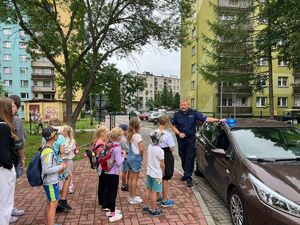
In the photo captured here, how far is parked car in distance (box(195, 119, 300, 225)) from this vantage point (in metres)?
3.40

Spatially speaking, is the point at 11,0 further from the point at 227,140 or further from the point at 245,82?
the point at 245,82

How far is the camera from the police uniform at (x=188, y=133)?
6.49m

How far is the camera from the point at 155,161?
480cm

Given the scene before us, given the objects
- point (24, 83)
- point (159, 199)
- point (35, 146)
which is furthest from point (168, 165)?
point (24, 83)

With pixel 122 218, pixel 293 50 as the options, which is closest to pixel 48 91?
pixel 293 50

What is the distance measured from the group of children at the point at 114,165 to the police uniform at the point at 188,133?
1.28 m

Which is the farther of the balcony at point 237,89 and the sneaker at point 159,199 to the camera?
the balcony at point 237,89

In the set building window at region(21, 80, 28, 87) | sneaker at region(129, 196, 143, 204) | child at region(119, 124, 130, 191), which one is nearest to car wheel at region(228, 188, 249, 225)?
sneaker at region(129, 196, 143, 204)

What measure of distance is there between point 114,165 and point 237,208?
190cm

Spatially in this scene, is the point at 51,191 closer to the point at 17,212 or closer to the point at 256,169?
the point at 17,212

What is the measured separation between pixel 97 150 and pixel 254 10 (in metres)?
17.4

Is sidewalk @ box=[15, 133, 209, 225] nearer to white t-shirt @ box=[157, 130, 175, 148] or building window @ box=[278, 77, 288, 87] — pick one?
white t-shirt @ box=[157, 130, 175, 148]

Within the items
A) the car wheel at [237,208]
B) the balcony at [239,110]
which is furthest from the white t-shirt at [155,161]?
the balcony at [239,110]

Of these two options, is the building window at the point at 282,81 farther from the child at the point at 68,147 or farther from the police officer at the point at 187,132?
the child at the point at 68,147
